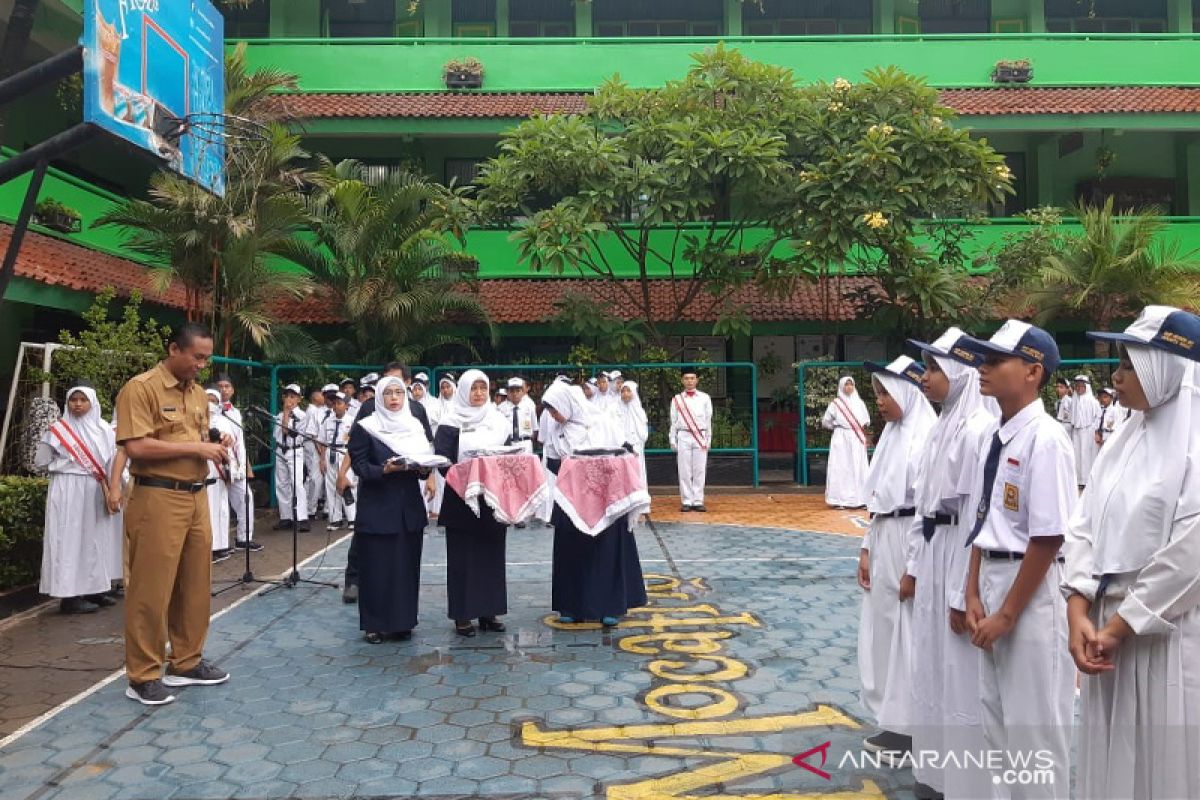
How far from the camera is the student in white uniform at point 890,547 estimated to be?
378 cm

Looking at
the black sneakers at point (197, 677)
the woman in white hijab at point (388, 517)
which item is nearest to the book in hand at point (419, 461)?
the woman in white hijab at point (388, 517)

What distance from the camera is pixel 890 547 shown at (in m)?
4.00

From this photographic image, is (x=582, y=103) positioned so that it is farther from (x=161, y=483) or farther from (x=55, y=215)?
(x=161, y=483)

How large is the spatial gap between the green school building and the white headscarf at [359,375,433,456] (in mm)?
9445

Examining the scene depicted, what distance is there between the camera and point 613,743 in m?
3.98

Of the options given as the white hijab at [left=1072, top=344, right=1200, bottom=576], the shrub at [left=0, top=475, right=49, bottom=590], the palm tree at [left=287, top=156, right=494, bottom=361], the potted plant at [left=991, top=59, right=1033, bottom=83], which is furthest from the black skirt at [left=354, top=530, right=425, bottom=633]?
the potted plant at [left=991, top=59, right=1033, bottom=83]

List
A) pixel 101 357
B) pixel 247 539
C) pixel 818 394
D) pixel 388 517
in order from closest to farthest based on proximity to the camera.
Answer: pixel 388 517 → pixel 101 357 → pixel 247 539 → pixel 818 394

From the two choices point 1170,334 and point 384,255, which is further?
point 384,255

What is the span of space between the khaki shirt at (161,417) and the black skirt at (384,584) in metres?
1.31

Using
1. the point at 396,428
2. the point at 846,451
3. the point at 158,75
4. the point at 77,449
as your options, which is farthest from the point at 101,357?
the point at 846,451

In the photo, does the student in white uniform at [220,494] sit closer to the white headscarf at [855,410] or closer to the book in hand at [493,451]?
the book in hand at [493,451]

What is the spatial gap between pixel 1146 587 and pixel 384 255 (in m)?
12.7

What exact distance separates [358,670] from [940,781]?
3.39m

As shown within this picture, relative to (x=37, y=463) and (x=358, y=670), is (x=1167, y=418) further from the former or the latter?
(x=37, y=463)
